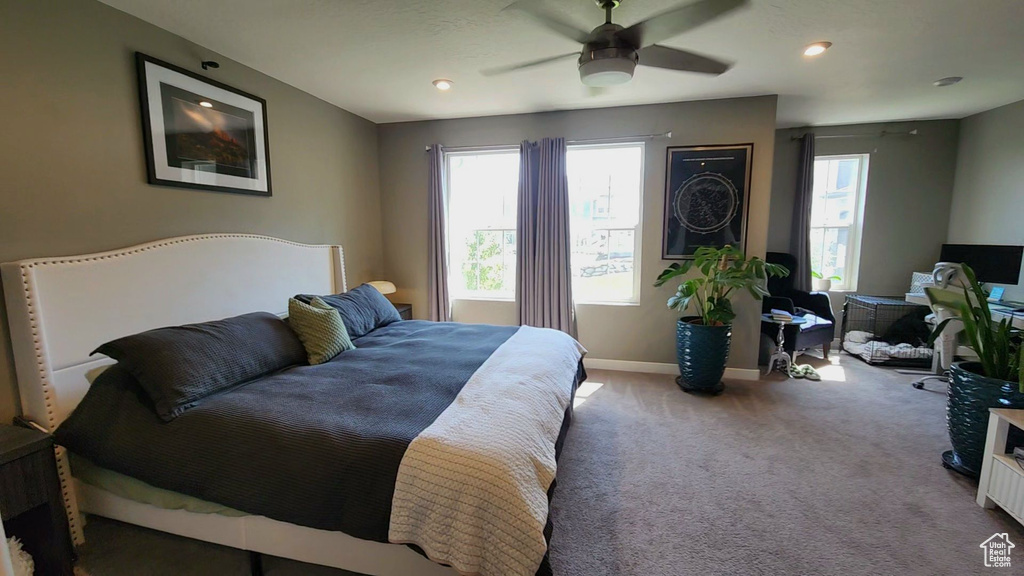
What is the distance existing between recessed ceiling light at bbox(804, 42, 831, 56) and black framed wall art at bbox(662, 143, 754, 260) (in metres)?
0.95

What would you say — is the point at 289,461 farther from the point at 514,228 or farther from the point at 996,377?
the point at 996,377

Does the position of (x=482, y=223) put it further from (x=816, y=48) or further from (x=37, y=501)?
(x=37, y=501)

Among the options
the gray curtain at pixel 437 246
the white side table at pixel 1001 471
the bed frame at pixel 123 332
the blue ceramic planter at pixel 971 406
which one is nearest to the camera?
the bed frame at pixel 123 332

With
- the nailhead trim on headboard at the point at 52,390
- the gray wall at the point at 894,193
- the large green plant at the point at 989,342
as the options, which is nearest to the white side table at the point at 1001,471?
the large green plant at the point at 989,342

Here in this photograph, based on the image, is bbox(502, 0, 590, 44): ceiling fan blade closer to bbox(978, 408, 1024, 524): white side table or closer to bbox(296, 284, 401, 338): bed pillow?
bbox(296, 284, 401, 338): bed pillow

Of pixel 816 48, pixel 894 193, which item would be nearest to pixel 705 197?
pixel 816 48

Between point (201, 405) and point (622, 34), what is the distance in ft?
8.03

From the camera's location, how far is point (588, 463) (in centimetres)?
235

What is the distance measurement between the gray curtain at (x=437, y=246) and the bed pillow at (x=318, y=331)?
168 centimetres

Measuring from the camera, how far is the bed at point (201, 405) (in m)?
1.37

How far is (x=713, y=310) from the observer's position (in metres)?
3.32

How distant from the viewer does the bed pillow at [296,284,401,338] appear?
2768 mm

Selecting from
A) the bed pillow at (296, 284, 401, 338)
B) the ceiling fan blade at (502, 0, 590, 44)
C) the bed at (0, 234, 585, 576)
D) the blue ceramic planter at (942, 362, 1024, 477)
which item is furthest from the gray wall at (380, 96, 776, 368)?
the ceiling fan blade at (502, 0, 590, 44)

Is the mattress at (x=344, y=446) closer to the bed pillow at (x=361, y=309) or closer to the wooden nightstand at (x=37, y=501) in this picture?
the wooden nightstand at (x=37, y=501)
